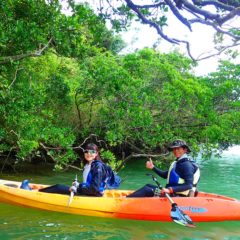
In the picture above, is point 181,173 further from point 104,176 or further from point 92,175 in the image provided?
point 92,175

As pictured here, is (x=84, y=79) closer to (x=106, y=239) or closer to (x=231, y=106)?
(x=231, y=106)

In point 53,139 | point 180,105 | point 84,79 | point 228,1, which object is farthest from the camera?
point 180,105

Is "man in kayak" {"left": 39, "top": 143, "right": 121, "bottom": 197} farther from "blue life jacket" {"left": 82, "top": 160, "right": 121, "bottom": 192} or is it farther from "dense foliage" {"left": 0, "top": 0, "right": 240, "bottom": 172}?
"dense foliage" {"left": 0, "top": 0, "right": 240, "bottom": 172}

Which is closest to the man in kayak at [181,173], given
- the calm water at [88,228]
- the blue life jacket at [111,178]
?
the calm water at [88,228]

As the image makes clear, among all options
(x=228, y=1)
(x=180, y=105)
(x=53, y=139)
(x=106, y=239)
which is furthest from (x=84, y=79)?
(x=228, y=1)

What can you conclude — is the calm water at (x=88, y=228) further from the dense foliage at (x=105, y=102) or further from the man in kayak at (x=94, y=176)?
the dense foliage at (x=105, y=102)

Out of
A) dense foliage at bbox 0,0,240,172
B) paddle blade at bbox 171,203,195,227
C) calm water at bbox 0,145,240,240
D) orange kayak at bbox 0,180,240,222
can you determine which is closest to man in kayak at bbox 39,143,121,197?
orange kayak at bbox 0,180,240,222

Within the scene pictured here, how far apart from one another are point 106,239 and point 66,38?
11.2ft

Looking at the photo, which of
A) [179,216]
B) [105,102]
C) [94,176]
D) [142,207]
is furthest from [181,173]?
[105,102]

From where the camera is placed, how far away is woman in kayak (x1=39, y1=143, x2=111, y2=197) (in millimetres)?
6332

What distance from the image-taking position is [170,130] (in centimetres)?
1273

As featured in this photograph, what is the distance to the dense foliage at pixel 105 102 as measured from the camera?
27.7ft

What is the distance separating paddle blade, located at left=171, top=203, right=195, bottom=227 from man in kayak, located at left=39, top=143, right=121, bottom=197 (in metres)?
1.14

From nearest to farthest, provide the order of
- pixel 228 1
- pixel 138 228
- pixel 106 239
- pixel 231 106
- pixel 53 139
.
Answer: pixel 228 1 < pixel 106 239 < pixel 138 228 < pixel 53 139 < pixel 231 106
